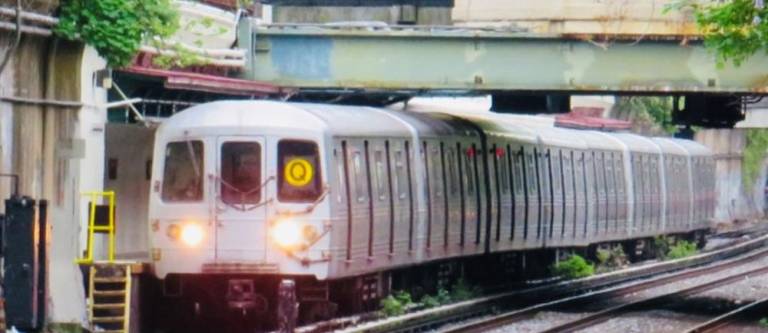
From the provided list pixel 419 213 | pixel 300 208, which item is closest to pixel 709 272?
pixel 419 213

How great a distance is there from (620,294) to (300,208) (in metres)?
10.1

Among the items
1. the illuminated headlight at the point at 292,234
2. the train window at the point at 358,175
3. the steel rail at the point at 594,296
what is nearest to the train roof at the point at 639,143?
the steel rail at the point at 594,296

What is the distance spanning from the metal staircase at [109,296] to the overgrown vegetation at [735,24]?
20.9 ft

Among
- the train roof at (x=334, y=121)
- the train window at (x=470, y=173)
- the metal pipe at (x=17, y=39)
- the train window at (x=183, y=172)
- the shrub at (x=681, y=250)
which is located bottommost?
the shrub at (x=681, y=250)

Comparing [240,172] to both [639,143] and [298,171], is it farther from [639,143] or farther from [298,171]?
[639,143]

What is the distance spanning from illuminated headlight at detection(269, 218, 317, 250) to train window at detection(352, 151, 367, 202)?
1.23 metres

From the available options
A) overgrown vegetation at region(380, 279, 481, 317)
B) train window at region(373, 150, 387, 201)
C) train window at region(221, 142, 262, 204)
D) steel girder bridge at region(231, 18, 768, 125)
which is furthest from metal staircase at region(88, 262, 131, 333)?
steel girder bridge at region(231, 18, 768, 125)

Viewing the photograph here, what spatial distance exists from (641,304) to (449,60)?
431 centimetres

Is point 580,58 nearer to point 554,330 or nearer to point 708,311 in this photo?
point 708,311

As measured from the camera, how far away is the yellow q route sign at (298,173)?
22.5m

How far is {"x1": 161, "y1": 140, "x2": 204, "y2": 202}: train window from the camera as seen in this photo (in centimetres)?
2261

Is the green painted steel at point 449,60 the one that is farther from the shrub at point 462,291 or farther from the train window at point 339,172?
the train window at point 339,172

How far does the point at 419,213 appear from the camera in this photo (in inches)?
1028

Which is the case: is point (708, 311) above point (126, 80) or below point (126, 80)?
below
